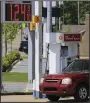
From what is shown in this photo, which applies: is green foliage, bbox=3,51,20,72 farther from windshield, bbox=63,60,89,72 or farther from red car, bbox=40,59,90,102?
red car, bbox=40,59,90,102

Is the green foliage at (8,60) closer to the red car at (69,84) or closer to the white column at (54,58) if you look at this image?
the white column at (54,58)

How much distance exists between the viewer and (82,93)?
16672 millimetres

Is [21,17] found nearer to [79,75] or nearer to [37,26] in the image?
[37,26]

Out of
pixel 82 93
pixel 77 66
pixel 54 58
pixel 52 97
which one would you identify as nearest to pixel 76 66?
pixel 77 66

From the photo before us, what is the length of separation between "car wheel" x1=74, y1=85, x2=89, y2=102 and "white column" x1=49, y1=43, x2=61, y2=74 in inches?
190

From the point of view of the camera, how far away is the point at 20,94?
778 inches

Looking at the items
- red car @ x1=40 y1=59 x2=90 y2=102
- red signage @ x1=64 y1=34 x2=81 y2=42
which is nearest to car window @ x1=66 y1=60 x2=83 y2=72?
red car @ x1=40 y1=59 x2=90 y2=102

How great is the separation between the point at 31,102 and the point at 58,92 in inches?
41.1

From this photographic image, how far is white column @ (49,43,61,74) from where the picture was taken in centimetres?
2142

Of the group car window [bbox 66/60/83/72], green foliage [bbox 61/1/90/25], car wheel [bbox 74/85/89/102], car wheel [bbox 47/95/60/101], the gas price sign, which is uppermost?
green foliage [bbox 61/1/90/25]

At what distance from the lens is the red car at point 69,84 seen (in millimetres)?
16375

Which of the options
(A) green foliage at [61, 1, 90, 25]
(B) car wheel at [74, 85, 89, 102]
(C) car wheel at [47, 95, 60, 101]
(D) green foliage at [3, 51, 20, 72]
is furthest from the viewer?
(A) green foliage at [61, 1, 90, 25]

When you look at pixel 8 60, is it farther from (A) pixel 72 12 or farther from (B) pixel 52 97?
(A) pixel 72 12

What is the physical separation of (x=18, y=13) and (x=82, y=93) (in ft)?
16.2
